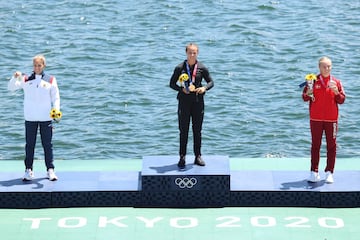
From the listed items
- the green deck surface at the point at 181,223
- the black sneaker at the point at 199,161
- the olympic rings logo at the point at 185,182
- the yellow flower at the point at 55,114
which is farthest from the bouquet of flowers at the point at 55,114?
the black sneaker at the point at 199,161

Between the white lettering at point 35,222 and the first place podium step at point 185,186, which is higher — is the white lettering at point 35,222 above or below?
below

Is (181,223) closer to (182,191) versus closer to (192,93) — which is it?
(182,191)

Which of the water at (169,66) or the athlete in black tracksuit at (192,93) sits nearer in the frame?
the athlete in black tracksuit at (192,93)

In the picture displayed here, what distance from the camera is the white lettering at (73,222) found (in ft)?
41.0

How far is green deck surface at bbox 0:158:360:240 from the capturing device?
12195 millimetres

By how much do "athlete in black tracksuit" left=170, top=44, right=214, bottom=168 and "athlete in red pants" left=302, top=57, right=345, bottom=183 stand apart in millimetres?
1266

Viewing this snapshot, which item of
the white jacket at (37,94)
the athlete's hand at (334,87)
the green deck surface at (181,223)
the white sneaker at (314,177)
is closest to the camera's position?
the green deck surface at (181,223)

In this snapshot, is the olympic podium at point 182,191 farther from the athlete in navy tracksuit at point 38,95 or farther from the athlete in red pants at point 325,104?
the athlete in navy tracksuit at point 38,95

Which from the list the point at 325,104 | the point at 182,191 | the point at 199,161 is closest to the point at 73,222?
the point at 182,191

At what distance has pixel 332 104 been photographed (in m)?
12.9

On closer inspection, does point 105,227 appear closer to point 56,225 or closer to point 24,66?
point 56,225

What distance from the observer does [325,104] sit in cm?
1291

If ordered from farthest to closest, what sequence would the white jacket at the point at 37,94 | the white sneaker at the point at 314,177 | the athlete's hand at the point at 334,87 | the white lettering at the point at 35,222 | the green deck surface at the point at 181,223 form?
the white sneaker at the point at 314,177
the white jacket at the point at 37,94
the athlete's hand at the point at 334,87
the white lettering at the point at 35,222
the green deck surface at the point at 181,223

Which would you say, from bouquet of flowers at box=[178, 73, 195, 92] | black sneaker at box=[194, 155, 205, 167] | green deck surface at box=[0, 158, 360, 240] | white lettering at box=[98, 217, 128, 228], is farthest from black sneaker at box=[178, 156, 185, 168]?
white lettering at box=[98, 217, 128, 228]
